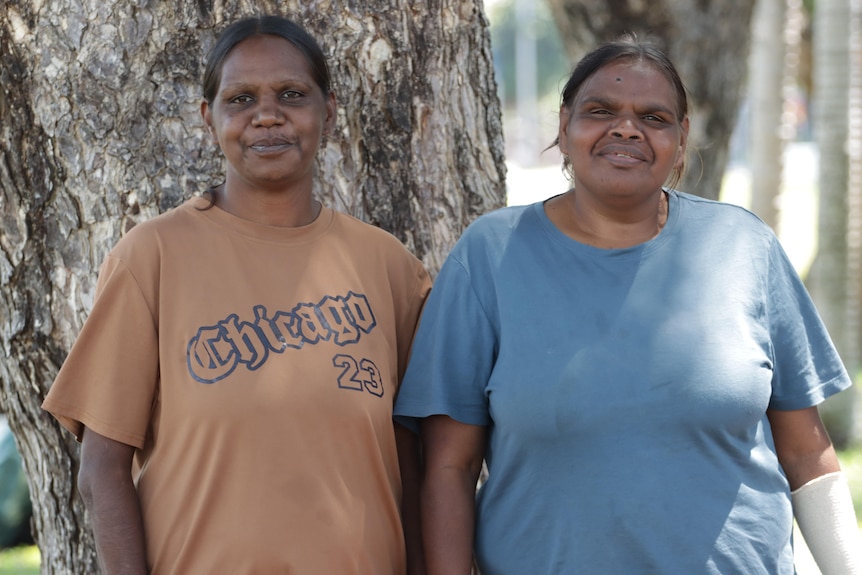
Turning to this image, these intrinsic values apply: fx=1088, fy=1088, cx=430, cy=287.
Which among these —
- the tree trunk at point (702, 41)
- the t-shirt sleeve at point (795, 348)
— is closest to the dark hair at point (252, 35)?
the t-shirt sleeve at point (795, 348)

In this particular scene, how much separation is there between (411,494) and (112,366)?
0.79 metres

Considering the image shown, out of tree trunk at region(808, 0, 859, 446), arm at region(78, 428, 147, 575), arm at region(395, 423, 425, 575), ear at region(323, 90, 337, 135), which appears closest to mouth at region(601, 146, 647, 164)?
ear at region(323, 90, 337, 135)

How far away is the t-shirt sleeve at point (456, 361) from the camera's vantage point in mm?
2443

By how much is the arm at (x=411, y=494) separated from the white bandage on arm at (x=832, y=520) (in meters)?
0.90

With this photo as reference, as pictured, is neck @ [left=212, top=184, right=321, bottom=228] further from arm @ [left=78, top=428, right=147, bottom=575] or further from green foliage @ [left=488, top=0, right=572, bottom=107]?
green foliage @ [left=488, top=0, right=572, bottom=107]

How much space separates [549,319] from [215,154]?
1128 millimetres

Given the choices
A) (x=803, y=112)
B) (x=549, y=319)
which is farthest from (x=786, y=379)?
(x=803, y=112)

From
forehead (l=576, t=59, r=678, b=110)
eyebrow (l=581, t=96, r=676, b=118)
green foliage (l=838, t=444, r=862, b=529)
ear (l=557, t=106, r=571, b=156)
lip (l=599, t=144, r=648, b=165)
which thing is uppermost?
forehead (l=576, t=59, r=678, b=110)

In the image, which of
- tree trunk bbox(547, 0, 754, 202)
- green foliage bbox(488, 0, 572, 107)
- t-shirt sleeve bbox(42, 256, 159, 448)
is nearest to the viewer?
t-shirt sleeve bbox(42, 256, 159, 448)

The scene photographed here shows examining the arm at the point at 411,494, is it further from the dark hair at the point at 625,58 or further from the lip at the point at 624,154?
the dark hair at the point at 625,58

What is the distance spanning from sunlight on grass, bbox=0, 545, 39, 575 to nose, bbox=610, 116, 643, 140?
4885 mm

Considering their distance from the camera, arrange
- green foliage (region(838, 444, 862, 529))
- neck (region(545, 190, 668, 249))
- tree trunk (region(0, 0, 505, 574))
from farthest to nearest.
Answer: green foliage (region(838, 444, 862, 529)), tree trunk (region(0, 0, 505, 574)), neck (region(545, 190, 668, 249))

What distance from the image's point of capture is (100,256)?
118 inches

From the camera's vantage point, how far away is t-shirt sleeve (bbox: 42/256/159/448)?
2.26 meters
